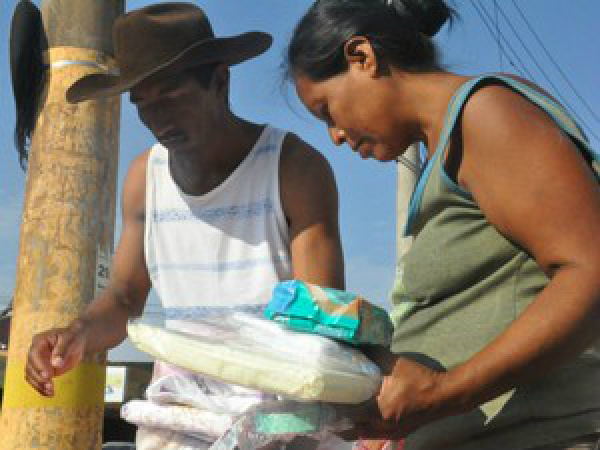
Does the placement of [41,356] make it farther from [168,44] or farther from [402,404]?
[402,404]

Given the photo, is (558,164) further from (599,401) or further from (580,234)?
(599,401)

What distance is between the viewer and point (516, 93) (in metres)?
1.86

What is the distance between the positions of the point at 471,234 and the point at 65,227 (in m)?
2.62

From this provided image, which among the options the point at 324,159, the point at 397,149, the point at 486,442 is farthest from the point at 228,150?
the point at 486,442

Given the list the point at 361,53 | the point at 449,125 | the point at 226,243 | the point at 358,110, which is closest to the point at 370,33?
the point at 361,53

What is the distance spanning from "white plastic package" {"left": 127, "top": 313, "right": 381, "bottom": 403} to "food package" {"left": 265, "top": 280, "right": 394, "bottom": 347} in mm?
19

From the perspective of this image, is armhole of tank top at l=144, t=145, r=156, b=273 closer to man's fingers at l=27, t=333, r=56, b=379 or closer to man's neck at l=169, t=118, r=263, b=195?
man's neck at l=169, t=118, r=263, b=195

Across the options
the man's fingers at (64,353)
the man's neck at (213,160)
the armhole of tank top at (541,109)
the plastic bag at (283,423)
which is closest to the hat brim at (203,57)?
the man's neck at (213,160)

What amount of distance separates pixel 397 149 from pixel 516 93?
0.32 m

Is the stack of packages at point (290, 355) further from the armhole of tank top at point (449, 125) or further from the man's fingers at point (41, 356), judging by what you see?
the man's fingers at point (41, 356)

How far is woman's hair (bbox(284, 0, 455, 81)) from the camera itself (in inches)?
81.2

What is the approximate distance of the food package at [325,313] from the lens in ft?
5.81

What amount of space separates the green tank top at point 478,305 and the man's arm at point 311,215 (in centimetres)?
68

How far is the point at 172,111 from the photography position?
2.87 metres
